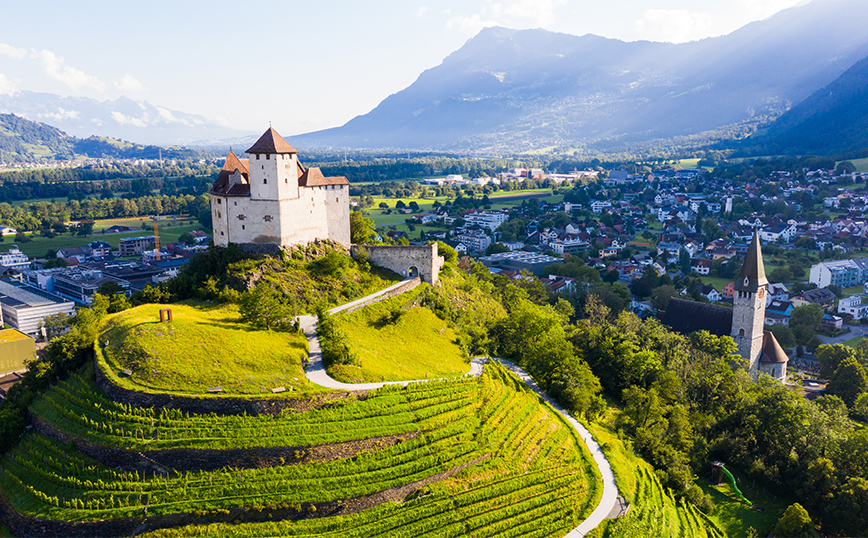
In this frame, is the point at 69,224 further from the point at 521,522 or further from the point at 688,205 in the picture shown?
the point at 688,205

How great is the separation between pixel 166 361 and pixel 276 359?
5972 millimetres

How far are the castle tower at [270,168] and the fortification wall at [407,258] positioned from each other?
10.6 meters

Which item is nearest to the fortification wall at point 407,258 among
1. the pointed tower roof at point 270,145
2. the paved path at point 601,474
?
the pointed tower roof at point 270,145

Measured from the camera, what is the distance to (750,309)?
58.7m

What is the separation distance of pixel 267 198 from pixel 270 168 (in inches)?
91.7

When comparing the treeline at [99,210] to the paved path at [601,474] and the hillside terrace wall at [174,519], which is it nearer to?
the paved path at [601,474]

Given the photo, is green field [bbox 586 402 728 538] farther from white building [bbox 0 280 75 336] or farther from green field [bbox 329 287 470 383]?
white building [bbox 0 280 75 336]

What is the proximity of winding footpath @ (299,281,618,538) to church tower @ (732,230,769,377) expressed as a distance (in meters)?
25.5

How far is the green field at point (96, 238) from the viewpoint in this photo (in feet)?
408

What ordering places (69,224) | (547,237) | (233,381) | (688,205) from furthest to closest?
(688,205) < (69,224) < (547,237) < (233,381)

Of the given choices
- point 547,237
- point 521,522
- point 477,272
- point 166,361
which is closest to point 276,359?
point 166,361

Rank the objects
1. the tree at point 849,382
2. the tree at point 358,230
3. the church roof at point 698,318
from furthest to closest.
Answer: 1. the church roof at point 698,318
2. the tree at point 358,230
3. the tree at point 849,382

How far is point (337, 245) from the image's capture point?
53906 millimetres

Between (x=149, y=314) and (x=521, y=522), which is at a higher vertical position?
(x=149, y=314)
